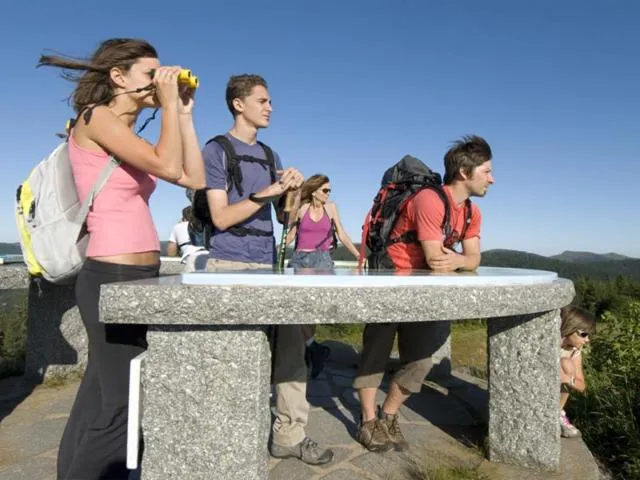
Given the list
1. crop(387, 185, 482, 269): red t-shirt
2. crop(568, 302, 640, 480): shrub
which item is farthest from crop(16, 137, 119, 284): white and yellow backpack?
crop(568, 302, 640, 480): shrub

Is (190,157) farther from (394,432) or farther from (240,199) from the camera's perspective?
(394,432)

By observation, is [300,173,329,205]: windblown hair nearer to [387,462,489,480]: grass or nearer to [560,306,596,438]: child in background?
[560,306,596,438]: child in background

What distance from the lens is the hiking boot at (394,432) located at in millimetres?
2994

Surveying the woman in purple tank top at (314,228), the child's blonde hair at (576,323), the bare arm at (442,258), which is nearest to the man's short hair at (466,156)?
the bare arm at (442,258)

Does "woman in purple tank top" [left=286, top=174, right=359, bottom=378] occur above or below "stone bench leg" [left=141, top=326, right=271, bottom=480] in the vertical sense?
above

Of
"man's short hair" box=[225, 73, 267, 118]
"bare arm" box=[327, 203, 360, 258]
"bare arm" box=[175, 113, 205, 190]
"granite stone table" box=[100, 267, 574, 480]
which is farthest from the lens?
"bare arm" box=[327, 203, 360, 258]

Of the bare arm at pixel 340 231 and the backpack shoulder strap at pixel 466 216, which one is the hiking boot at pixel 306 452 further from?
the bare arm at pixel 340 231

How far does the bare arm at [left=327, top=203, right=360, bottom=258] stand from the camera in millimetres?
6492

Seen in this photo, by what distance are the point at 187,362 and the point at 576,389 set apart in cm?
296

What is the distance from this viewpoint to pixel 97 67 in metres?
2.17

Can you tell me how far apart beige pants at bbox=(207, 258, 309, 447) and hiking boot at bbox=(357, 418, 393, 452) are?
0.41 meters

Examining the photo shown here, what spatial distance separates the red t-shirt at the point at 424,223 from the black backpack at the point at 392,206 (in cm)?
3

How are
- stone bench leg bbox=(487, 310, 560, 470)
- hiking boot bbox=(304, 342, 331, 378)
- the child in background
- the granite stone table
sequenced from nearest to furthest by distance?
1. the granite stone table
2. stone bench leg bbox=(487, 310, 560, 470)
3. the child in background
4. hiking boot bbox=(304, 342, 331, 378)

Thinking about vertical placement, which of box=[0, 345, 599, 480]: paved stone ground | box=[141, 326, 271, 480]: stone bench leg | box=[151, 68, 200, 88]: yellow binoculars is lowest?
box=[0, 345, 599, 480]: paved stone ground
